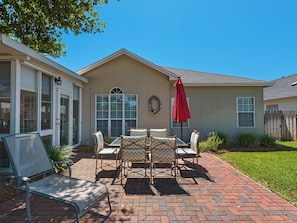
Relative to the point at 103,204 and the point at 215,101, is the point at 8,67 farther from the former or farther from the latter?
the point at 215,101

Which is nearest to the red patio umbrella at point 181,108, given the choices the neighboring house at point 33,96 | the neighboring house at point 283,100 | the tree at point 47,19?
the neighboring house at point 33,96

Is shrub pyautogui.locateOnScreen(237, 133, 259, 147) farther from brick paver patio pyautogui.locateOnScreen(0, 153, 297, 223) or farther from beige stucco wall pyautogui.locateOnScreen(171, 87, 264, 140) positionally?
brick paver patio pyautogui.locateOnScreen(0, 153, 297, 223)

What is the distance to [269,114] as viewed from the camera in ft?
43.4

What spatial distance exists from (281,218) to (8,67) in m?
6.82

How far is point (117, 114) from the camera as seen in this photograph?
33.2 feet

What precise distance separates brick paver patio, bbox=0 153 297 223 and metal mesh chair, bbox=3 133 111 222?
410 millimetres

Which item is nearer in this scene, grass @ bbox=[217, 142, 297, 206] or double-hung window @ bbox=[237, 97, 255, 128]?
grass @ bbox=[217, 142, 297, 206]

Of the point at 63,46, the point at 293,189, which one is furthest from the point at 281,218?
the point at 63,46

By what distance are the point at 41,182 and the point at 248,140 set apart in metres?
9.59

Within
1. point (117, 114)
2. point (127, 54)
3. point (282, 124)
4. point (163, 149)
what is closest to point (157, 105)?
point (117, 114)

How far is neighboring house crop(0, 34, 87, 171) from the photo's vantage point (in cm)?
513

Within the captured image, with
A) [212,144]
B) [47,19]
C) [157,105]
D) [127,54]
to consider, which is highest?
[47,19]

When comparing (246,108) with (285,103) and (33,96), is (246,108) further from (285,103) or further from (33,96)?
(33,96)

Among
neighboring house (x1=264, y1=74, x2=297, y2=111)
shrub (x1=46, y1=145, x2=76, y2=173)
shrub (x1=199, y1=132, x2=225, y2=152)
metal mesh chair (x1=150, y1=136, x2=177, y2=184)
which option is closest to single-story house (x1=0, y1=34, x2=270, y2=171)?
shrub (x1=46, y1=145, x2=76, y2=173)
